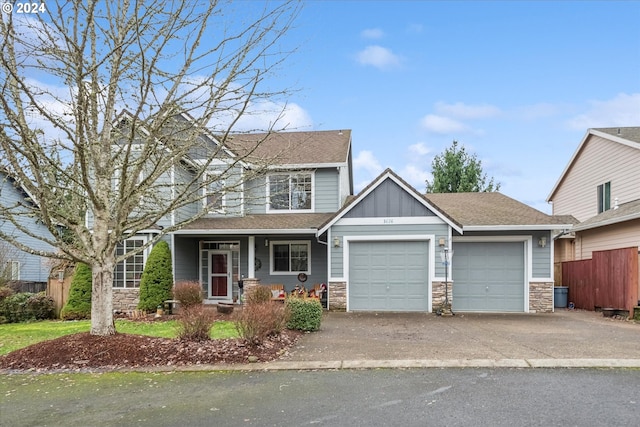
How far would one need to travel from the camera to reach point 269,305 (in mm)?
9344

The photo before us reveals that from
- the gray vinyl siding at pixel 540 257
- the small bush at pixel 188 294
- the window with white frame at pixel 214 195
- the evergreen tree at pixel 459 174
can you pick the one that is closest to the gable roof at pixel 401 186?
the gray vinyl siding at pixel 540 257

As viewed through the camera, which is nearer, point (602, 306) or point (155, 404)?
point (155, 404)

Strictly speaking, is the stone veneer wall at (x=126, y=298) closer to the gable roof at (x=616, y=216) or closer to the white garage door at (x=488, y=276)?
the white garage door at (x=488, y=276)

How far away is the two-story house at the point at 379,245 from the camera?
593 inches

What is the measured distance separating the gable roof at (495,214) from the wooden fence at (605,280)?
1.89 m

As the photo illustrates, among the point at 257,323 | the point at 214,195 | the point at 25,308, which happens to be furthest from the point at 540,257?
the point at 25,308

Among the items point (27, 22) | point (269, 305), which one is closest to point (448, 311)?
point (269, 305)

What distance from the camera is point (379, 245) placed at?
50.3 feet

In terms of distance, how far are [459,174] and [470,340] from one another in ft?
95.3

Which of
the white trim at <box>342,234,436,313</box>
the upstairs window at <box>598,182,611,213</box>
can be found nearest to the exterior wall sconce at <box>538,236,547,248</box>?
the white trim at <box>342,234,436,313</box>

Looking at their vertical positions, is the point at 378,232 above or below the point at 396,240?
above

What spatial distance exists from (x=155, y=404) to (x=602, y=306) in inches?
599

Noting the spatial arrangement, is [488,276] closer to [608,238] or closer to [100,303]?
[608,238]

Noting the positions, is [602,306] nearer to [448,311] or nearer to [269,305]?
[448,311]
